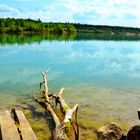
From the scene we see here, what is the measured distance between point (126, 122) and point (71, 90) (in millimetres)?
6760

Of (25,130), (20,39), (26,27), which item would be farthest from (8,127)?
(26,27)

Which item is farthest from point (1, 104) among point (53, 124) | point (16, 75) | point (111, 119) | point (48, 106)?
point (16, 75)

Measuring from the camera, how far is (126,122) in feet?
49.1

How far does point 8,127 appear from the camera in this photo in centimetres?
1189

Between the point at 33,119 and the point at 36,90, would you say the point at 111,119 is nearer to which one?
the point at 33,119

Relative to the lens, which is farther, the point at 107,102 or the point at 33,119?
the point at 107,102

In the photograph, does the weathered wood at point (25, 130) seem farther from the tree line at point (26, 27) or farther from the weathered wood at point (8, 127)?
the tree line at point (26, 27)

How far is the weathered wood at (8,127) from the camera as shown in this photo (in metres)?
11.0

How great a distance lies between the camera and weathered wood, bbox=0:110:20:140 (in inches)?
432

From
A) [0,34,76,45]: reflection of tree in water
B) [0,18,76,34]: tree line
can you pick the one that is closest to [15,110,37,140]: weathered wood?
[0,34,76,45]: reflection of tree in water

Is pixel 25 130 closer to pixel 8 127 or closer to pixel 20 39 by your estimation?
pixel 8 127

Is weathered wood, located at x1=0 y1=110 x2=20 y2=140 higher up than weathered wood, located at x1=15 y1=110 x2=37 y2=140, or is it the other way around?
weathered wood, located at x1=0 y1=110 x2=20 y2=140

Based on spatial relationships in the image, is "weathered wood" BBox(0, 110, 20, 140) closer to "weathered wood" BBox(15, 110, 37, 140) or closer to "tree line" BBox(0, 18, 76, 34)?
"weathered wood" BBox(15, 110, 37, 140)

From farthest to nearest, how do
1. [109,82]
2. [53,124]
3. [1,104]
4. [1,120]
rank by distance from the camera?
1. [109,82]
2. [1,104]
3. [53,124]
4. [1,120]
